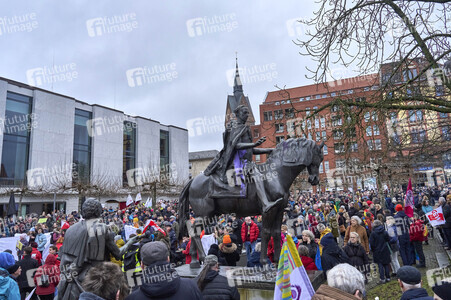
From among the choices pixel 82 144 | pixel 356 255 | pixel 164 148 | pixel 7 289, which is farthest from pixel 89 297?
pixel 164 148

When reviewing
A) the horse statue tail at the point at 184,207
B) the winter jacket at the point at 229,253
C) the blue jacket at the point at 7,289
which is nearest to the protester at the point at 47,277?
the blue jacket at the point at 7,289

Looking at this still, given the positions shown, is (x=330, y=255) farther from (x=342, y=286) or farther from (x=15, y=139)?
(x=15, y=139)

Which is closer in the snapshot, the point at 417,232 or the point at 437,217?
the point at 417,232

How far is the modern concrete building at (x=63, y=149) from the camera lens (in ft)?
99.7

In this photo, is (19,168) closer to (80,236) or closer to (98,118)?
(98,118)

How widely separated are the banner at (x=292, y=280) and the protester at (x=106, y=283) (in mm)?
1659

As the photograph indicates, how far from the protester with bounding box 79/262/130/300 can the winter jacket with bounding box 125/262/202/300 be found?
0.25 meters

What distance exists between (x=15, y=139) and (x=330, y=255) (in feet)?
112

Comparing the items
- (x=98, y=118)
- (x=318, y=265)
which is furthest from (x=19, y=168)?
(x=318, y=265)

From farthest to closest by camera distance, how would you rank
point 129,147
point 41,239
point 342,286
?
point 129,147 → point 41,239 → point 342,286

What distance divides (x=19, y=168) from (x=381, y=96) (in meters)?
34.8

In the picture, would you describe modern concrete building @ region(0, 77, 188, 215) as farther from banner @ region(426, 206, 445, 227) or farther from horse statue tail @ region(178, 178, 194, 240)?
banner @ region(426, 206, 445, 227)

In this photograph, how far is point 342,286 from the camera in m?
2.55

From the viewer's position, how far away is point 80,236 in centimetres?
350
